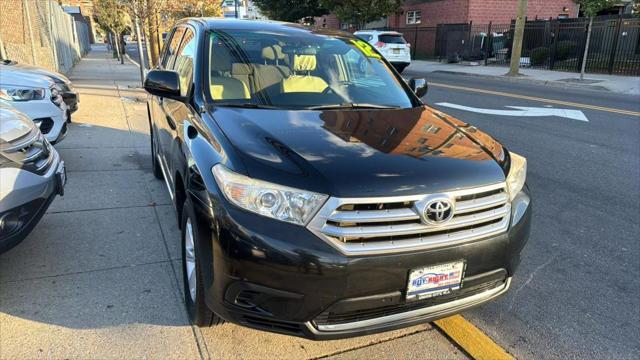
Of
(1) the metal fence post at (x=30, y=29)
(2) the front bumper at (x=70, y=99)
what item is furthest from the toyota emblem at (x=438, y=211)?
(1) the metal fence post at (x=30, y=29)

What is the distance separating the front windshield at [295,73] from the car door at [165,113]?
2.03 feet

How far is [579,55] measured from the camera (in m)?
20.8

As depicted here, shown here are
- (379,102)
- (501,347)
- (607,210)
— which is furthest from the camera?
(607,210)

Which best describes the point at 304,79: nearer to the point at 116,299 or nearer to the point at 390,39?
the point at 116,299

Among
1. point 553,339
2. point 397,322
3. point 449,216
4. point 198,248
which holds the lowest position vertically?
point 553,339

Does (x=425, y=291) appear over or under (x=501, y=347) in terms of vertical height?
over

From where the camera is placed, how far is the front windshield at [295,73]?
3.30 metres

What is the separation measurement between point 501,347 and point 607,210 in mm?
2827

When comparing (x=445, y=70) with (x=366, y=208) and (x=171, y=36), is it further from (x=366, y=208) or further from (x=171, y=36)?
(x=366, y=208)

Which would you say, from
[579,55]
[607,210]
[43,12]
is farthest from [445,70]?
[607,210]

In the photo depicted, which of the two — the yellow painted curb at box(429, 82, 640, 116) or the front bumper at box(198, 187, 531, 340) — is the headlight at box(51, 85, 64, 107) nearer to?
the front bumper at box(198, 187, 531, 340)

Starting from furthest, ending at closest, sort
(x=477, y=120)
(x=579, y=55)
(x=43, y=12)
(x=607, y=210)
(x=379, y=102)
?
(x=579, y=55) → (x=43, y=12) → (x=477, y=120) → (x=607, y=210) → (x=379, y=102)

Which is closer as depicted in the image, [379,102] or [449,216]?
[449,216]

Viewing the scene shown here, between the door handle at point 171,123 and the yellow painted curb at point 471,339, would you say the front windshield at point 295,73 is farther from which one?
the yellow painted curb at point 471,339
